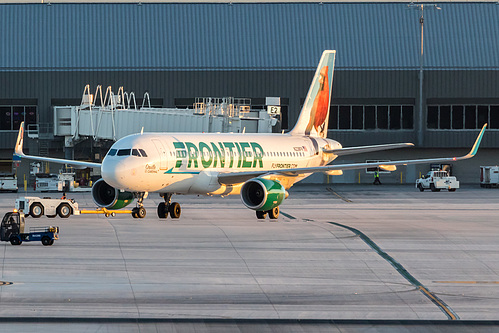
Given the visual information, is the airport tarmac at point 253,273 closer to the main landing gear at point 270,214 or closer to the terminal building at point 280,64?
the main landing gear at point 270,214

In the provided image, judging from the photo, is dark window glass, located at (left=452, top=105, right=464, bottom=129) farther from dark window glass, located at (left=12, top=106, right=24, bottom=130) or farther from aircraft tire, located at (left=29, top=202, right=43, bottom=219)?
aircraft tire, located at (left=29, top=202, right=43, bottom=219)

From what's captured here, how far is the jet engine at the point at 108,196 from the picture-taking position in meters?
51.9

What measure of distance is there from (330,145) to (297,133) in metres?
2.68

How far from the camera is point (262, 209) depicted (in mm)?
49812

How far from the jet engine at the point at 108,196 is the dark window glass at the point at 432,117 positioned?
2574 inches

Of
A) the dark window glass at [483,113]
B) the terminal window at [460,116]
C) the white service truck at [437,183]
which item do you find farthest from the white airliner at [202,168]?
the dark window glass at [483,113]

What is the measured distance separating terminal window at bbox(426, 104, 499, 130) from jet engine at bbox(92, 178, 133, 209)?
65.5 metres

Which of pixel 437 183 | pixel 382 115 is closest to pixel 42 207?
pixel 437 183

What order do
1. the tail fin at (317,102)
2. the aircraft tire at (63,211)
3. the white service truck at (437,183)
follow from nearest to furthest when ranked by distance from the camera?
the aircraft tire at (63,211) < the tail fin at (317,102) < the white service truck at (437,183)

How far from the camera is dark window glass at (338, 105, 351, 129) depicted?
364 ft

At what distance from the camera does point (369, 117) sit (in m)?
111

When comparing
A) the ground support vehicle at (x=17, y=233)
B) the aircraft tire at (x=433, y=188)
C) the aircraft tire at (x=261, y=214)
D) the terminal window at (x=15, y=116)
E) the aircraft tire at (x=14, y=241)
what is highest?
the terminal window at (x=15, y=116)

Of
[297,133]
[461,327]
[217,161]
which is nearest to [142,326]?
[461,327]

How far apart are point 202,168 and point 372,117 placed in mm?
61582
